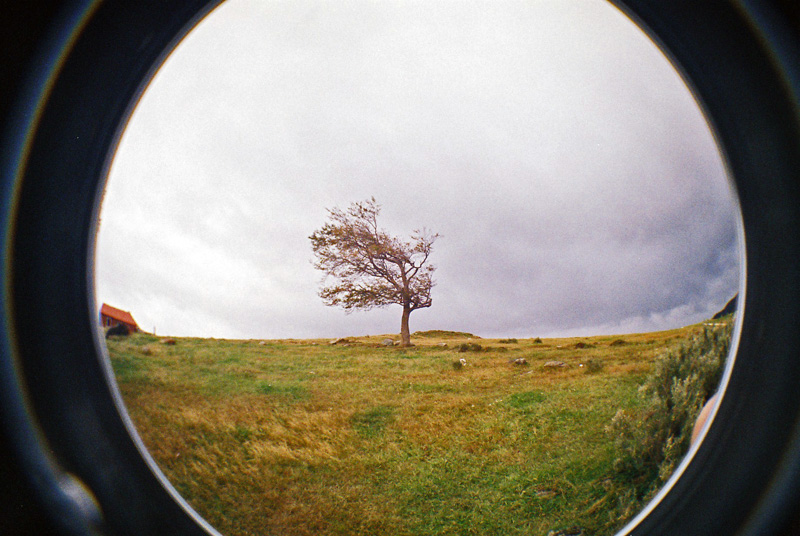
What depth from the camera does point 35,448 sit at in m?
1.55

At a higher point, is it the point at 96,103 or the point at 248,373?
the point at 96,103

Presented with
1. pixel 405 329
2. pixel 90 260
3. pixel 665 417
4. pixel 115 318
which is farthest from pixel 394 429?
pixel 90 260

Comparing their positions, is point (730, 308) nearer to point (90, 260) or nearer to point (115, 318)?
point (115, 318)

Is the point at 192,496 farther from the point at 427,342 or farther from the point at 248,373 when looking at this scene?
the point at 427,342

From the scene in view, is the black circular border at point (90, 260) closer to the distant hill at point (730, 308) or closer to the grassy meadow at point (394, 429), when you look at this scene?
the distant hill at point (730, 308)

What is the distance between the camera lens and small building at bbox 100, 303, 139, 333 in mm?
1577

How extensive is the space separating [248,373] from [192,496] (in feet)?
2.21

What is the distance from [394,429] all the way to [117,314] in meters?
1.36

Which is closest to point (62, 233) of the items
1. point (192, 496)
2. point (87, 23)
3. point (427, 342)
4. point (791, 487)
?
point (87, 23)

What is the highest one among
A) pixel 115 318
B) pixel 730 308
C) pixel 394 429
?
pixel 730 308

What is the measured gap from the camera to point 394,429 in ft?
5.06

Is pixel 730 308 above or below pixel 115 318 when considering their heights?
above

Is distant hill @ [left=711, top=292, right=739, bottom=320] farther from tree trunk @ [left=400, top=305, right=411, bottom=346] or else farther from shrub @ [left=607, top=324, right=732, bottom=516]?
tree trunk @ [left=400, top=305, right=411, bottom=346]

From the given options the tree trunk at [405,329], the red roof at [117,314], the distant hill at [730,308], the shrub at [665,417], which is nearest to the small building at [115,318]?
the red roof at [117,314]
